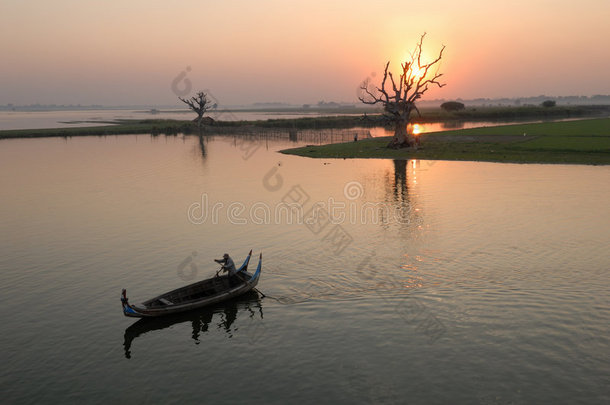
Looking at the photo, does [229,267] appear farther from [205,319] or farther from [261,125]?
[261,125]

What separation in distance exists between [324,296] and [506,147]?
58.1m

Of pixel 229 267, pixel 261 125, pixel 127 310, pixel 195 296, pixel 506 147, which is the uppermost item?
pixel 261 125

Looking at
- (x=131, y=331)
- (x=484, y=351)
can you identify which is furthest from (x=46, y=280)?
(x=484, y=351)

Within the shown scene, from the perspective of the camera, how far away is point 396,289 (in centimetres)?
2436

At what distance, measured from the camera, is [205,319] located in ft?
75.7

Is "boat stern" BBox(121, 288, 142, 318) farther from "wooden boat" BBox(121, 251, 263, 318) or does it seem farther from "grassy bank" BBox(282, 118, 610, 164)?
"grassy bank" BBox(282, 118, 610, 164)

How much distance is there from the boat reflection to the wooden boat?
0.37 meters

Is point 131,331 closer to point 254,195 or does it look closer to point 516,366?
point 516,366

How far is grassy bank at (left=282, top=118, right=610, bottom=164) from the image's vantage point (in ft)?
215

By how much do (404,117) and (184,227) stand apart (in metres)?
51.2

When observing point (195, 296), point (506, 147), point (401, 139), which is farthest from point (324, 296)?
point (401, 139)

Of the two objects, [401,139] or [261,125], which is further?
[261,125]

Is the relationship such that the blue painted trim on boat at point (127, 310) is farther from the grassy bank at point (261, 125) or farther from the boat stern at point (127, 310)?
the grassy bank at point (261, 125)

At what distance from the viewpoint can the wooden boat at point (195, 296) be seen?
21906 millimetres
